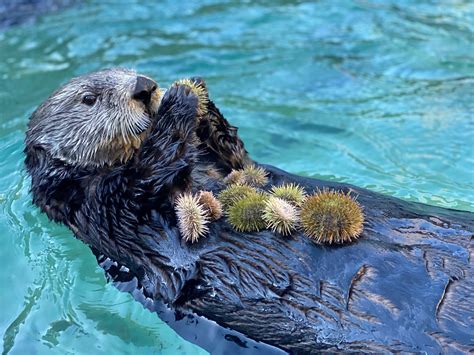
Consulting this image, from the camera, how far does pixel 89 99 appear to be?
12.0ft

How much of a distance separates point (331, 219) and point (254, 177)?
738 millimetres

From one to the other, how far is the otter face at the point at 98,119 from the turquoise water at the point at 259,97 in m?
0.73

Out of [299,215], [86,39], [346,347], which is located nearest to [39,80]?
[86,39]

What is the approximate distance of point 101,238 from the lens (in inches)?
139

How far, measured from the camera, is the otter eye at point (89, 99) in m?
3.63

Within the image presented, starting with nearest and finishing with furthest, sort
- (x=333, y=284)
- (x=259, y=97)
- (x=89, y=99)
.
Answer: (x=333, y=284)
(x=89, y=99)
(x=259, y=97)

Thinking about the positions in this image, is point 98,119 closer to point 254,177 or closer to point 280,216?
point 254,177

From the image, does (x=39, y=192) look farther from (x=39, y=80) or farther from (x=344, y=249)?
(x=39, y=80)

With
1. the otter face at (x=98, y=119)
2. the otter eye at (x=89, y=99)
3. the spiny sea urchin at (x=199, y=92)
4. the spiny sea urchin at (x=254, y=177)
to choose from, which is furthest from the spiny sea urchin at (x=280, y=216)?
the otter eye at (x=89, y=99)

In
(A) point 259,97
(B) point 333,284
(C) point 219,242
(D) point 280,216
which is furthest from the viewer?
(A) point 259,97

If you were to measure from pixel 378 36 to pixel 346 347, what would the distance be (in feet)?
16.9

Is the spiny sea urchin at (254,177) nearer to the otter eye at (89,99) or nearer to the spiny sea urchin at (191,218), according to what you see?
the spiny sea urchin at (191,218)

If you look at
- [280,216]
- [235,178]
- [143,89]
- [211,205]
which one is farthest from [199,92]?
[280,216]

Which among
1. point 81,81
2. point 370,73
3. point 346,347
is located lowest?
point 370,73
